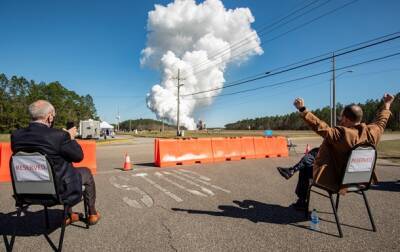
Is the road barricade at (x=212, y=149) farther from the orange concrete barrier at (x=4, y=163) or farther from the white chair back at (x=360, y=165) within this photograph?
the white chair back at (x=360, y=165)

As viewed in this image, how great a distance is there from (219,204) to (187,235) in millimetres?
1667

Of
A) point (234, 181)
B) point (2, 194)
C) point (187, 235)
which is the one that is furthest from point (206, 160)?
point (187, 235)

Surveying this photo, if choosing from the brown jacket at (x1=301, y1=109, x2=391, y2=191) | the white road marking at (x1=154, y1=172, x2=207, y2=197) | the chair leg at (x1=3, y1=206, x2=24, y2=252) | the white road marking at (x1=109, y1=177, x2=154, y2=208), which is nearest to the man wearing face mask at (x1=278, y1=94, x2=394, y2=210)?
the brown jacket at (x1=301, y1=109, x2=391, y2=191)

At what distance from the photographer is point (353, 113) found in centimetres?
388

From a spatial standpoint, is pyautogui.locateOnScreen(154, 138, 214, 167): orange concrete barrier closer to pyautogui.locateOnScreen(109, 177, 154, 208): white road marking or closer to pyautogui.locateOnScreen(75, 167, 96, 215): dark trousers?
pyautogui.locateOnScreen(109, 177, 154, 208): white road marking

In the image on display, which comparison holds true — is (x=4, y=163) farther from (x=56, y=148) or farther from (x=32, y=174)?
(x=56, y=148)

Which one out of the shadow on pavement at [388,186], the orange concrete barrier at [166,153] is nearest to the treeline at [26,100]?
the orange concrete barrier at [166,153]

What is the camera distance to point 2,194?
6414mm

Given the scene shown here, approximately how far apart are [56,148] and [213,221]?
2527 mm

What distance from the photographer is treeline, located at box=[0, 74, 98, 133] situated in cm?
6744

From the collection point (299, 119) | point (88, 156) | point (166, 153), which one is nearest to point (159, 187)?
point (88, 156)

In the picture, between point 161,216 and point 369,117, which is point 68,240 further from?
point 369,117

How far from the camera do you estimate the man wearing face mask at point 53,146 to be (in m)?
3.30

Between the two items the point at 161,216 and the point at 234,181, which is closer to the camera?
the point at 161,216
